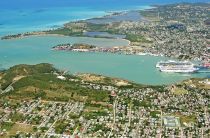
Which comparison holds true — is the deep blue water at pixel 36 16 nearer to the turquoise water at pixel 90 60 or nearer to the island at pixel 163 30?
the island at pixel 163 30

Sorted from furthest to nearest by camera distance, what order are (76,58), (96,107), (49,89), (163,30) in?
(163,30), (76,58), (49,89), (96,107)

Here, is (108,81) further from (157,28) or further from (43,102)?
(157,28)

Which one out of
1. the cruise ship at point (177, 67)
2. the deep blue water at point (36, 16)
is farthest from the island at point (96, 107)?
the deep blue water at point (36, 16)

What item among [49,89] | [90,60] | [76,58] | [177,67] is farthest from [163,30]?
[49,89]

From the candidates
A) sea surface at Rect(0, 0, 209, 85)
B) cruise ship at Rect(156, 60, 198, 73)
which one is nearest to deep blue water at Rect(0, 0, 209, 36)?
sea surface at Rect(0, 0, 209, 85)

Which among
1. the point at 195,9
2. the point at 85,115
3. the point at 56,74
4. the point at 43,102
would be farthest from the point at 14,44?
the point at 195,9

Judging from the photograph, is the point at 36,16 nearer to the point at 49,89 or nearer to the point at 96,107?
the point at 49,89
